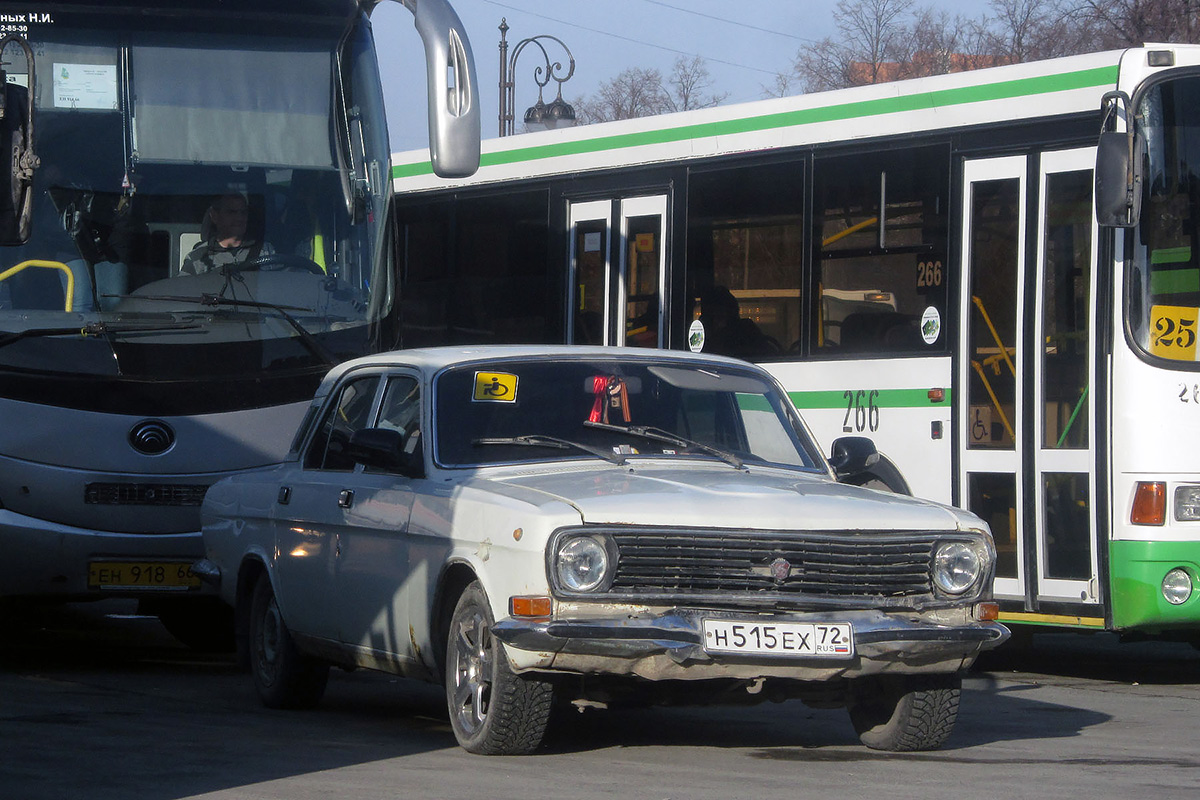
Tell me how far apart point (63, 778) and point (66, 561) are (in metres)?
3.96

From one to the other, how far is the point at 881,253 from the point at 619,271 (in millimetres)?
2695

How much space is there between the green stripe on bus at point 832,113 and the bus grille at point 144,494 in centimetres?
481

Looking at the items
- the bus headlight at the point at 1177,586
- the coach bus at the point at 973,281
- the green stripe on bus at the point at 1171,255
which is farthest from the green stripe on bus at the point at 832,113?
the bus headlight at the point at 1177,586

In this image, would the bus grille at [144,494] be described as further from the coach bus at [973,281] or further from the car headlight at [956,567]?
the car headlight at [956,567]

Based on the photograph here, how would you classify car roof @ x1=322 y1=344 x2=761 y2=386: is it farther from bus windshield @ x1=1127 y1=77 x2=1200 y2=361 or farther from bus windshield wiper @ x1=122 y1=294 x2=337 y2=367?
bus windshield @ x1=1127 y1=77 x2=1200 y2=361

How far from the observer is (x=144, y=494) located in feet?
37.5

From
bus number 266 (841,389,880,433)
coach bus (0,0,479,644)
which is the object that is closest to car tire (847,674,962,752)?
coach bus (0,0,479,644)

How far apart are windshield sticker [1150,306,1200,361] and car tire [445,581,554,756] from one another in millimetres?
4901

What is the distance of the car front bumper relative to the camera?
741 centimetres

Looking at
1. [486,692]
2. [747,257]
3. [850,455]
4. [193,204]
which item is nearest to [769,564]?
[486,692]

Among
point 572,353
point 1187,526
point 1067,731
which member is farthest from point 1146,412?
point 572,353

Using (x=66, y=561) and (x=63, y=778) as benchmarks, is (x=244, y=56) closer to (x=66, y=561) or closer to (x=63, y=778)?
(x=66, y=561)

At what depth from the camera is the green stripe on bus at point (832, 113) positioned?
1192 cm

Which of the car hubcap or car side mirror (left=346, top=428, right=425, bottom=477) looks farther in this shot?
car side mirror (left=346, top=428, right=425, bottom=477)
